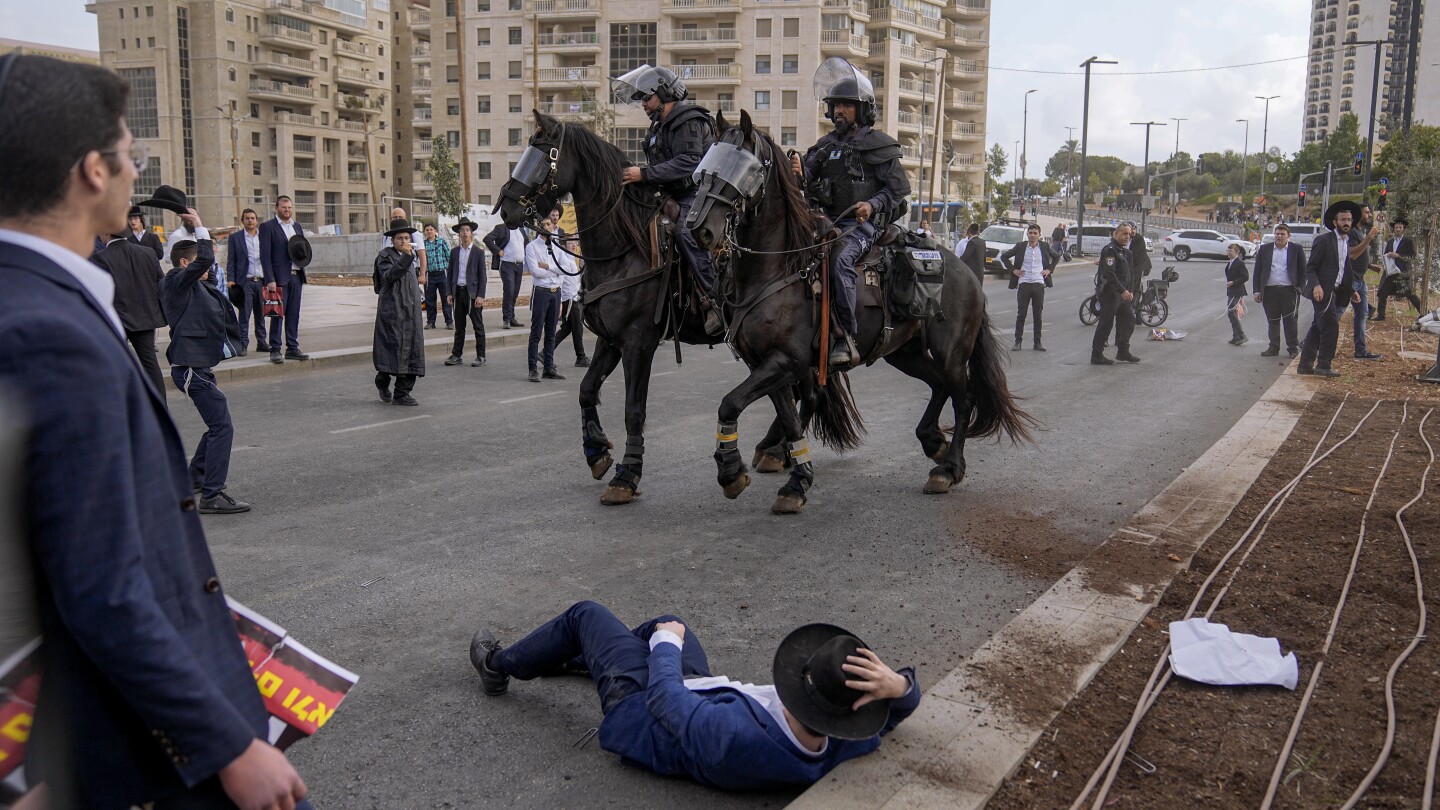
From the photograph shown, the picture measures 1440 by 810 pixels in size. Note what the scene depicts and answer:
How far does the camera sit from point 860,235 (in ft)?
23.7

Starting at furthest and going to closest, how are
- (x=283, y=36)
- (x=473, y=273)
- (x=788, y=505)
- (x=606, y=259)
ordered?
1. (x=283, y=36)
2. (x=473, y=273)
3. (x=606, y=259)
4. (x=788, y=505)

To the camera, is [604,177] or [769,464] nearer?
[604,177]

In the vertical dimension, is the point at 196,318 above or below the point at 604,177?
below

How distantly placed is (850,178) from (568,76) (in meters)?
77.3

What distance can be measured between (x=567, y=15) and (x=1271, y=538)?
81301 mm

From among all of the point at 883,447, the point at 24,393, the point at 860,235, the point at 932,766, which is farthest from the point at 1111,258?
the point at 24,393

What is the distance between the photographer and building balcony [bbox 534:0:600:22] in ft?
263

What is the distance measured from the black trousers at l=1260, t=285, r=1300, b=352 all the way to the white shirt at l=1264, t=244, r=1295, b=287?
11cm

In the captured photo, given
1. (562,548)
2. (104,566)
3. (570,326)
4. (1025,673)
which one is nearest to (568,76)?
(570,326)

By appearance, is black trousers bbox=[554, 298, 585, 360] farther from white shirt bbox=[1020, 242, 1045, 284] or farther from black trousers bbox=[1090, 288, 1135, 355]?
white shirt bbox=[1020, 242, 1045, 284]

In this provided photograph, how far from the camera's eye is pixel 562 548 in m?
6.18

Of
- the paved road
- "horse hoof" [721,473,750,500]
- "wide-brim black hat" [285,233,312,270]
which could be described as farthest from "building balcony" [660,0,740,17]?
"horse hoof" [721,473,750,500]

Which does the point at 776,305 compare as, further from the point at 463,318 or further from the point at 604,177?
the point at 463,318

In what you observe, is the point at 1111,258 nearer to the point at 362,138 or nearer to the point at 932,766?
the point at 932,766
